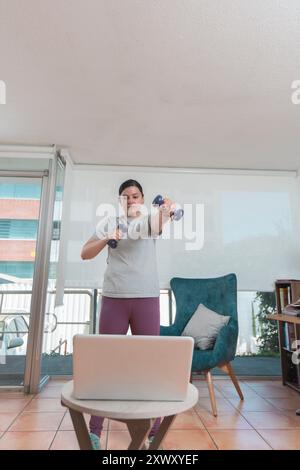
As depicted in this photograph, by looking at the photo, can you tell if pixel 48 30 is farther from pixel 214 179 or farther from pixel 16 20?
pixel 214 179

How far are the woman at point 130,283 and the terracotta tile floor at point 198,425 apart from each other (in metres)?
0.36

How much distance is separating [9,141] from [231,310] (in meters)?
2.62

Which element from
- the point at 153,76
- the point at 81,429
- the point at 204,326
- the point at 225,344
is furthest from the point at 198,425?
the point at 153,76

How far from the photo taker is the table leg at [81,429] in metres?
0.91

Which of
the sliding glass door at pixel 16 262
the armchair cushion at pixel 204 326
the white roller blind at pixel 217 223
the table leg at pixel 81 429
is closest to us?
the table leg at pixel 81 429

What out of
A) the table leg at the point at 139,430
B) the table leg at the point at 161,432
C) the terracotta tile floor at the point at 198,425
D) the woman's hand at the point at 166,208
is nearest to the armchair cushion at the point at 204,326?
the terracotta tile floor at the point at 198,425

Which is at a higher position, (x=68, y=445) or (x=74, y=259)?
(x=74, y=259)

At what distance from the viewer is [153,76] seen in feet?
6.63

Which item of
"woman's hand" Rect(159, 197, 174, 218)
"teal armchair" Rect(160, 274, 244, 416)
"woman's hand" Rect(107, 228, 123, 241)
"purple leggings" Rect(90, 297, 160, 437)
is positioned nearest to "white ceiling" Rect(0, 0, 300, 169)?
"woman's hand" Rect(159, 197, 174, 218)

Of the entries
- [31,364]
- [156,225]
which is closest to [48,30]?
[156,225]

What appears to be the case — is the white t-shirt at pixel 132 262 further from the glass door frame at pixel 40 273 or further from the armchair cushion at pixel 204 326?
the glass door frame at pixel 40 273

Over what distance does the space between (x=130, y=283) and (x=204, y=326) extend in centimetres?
132

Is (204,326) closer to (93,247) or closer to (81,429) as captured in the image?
(93,247)

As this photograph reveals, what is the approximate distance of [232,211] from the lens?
11.0ft
